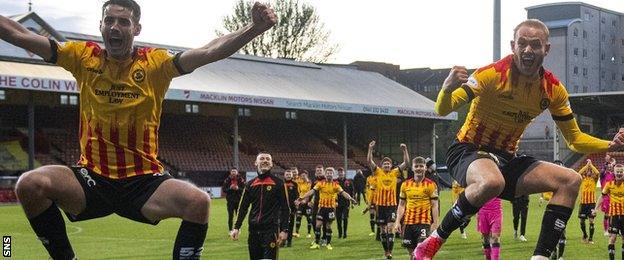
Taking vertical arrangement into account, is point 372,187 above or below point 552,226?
below

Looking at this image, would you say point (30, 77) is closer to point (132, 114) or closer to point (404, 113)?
point (404, 113)

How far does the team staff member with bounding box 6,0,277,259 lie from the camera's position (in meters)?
6.35

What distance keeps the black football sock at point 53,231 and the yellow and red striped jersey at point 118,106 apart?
1.49 feet

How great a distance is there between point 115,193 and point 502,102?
12.4 feet

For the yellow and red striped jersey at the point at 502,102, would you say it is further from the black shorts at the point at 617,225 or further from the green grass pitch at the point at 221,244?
the green grass pitch at the point at 221,244

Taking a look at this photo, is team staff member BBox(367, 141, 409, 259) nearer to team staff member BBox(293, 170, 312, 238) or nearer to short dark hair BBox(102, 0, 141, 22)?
team staff member BBox(293, 170, 312, 238)

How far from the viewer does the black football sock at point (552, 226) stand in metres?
7.87

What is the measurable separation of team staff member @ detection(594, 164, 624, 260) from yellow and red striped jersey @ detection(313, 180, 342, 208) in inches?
293

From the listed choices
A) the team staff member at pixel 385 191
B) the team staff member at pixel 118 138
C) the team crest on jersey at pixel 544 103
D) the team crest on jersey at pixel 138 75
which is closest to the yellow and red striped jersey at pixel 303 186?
the team staff member at pixel 385 191

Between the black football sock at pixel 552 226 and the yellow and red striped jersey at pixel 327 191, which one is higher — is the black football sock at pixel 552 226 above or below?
above

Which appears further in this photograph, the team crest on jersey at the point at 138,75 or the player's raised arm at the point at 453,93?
the player's raised arm at the point at 453,93

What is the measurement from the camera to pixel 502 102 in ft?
27.1

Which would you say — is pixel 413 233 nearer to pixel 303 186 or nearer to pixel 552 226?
pixel 552 226

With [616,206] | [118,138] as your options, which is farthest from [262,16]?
[616,206]
